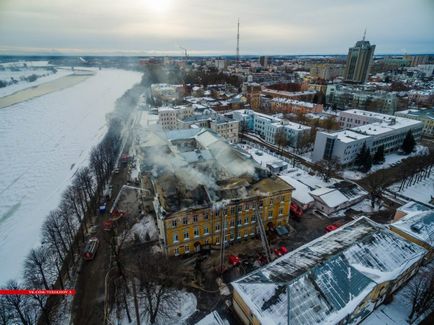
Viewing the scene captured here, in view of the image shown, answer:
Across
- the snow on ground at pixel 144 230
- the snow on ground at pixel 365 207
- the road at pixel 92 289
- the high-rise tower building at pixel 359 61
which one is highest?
the high-rise tower building at pixel 359 61

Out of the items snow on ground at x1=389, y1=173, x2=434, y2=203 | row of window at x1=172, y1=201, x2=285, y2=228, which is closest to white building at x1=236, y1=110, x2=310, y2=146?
snow on ground at x1=389, y1=173, x2=434, y2=203

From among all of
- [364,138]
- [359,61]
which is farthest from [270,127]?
[359,61]

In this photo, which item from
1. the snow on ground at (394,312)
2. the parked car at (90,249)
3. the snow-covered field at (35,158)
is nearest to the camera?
the snow on ground at (394,312)

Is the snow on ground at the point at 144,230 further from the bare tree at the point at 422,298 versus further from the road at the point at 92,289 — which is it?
the bare tree at the point at 422,298

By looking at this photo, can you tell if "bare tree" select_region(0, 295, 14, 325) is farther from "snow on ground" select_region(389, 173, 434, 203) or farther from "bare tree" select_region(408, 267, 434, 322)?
"snow on ground" select_region(389, 173, 434, 203)

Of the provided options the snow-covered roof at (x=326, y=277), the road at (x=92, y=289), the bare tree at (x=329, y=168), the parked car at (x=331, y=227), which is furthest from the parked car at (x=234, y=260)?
the bare tree at (x=329, y=168)

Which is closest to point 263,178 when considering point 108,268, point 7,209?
point 108,268
